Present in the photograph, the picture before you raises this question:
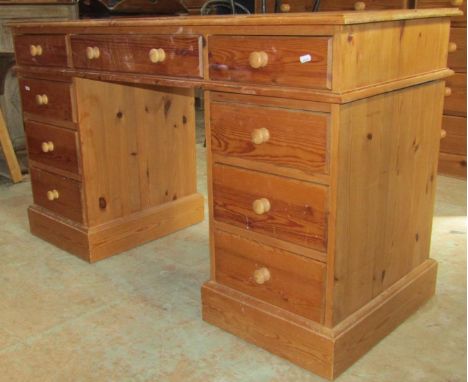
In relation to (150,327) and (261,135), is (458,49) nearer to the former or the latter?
(261,135)

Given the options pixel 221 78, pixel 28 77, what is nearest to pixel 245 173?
pixel 221 78

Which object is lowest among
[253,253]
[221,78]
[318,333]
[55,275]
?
[55,275]

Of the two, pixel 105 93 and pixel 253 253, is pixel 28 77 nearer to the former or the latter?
pixel 105 93

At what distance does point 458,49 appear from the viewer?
111 inches

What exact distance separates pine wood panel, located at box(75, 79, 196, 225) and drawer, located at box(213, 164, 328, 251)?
2.28 feet

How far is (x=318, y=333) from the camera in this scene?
1.37 metres

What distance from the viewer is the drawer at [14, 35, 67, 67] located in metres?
1.91

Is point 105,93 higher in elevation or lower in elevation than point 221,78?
lower

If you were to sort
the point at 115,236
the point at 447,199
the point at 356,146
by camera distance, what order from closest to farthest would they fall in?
the point at 356,146, the point at 115,236, the point at 447,199

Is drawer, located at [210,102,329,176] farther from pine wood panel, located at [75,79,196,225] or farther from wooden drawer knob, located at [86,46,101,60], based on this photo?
pine wood panel, located at [75,79,196,225]

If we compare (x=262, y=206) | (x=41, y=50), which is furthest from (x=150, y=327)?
(x=41, y=50)

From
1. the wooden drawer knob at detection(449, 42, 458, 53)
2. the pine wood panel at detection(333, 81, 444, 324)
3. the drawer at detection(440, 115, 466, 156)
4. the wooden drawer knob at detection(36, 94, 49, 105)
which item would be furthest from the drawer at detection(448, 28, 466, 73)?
the wooden drawer knob at detection(36, 94, 49, 105)

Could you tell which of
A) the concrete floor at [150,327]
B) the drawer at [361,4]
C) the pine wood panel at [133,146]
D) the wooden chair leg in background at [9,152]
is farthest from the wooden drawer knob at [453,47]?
the wooden chair leg in background at [9,152]

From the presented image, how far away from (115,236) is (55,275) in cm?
26
